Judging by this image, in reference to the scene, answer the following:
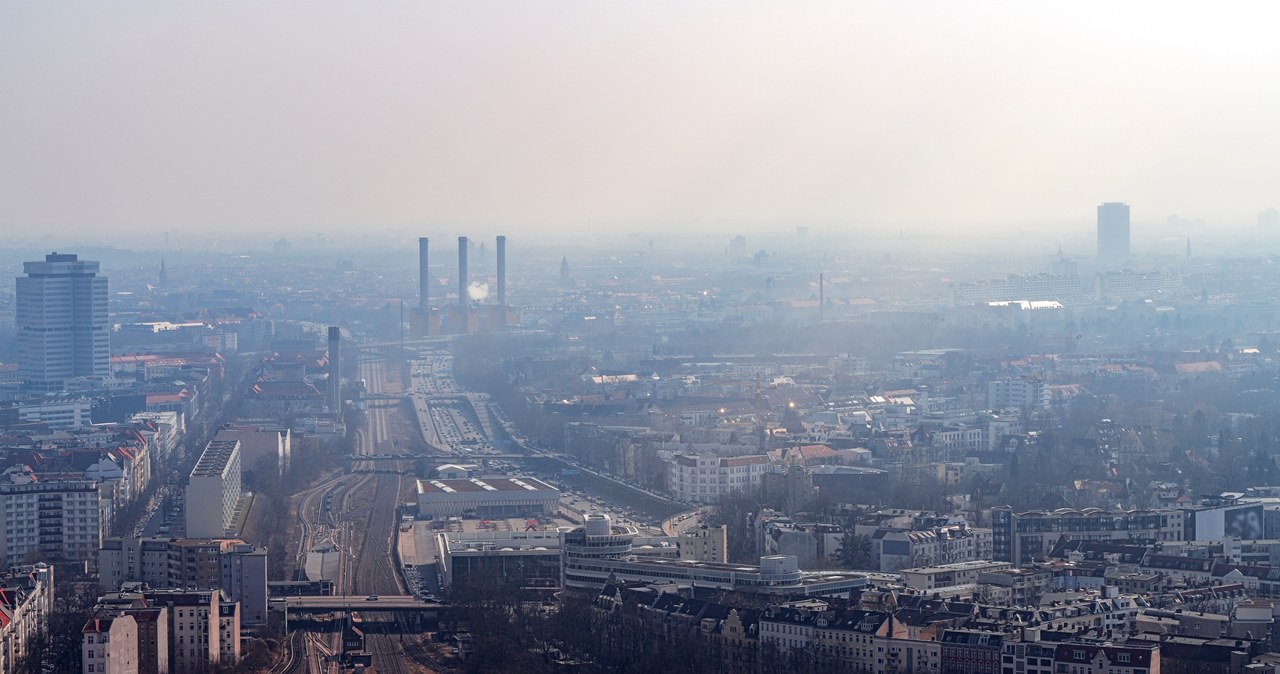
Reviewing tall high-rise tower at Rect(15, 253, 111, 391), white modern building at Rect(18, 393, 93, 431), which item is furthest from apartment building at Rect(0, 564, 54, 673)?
tall high-rise tower at Rect(15, 253, 111, 391)

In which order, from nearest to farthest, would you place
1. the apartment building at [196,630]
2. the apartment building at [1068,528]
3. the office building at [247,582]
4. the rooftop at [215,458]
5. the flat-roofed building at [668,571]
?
1. the apartment building at [196,630]
2. the flat-roofed building at [668,571]
3. the office building at [247,582]
4. the apartment building at [1068,528]
5. the rooftop at [215,458]

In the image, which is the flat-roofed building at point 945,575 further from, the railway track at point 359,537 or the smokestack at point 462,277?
the smokestack at point 462,277

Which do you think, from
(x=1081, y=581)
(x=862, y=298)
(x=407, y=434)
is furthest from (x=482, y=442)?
(x=862, y=298)

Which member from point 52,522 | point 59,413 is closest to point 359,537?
point 52,522

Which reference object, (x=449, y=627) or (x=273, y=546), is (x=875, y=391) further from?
(x=449, y=627)

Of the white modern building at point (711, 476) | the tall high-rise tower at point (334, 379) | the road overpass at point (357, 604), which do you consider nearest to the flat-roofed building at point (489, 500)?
the white modern building at point (711, 476)

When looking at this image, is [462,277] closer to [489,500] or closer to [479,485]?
[479,485]
